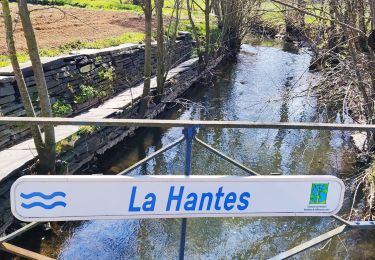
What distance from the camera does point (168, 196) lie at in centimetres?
271

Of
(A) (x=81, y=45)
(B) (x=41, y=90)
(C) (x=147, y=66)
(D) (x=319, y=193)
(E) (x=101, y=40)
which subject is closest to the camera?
(D) (x=319, y=193)

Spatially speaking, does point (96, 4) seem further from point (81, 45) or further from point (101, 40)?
point (81, 45)

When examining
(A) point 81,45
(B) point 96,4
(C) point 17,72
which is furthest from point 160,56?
(B) point 96,4

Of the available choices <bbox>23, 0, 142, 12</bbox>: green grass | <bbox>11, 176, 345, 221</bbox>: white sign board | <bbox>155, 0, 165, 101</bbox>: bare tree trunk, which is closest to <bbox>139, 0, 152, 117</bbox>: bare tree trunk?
<bbox>155, 0, 165, 101</bbox>: bare tree trunk

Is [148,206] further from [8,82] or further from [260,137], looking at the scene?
[260,137]

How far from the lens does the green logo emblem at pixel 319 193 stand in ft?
9.25

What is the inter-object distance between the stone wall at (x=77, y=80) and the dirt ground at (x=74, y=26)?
1.05m

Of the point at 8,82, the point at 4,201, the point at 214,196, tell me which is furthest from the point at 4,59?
the point at 214,196

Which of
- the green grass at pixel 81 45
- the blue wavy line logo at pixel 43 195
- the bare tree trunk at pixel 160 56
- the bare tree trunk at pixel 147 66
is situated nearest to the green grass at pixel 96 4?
the green grass at pixel 81 45

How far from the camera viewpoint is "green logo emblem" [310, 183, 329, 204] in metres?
2.82

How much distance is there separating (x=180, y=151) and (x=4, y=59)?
4126mm

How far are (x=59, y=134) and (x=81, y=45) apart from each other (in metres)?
4.38

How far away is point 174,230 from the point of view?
6953 mm

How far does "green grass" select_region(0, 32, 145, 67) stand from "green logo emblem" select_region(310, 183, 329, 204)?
704 cm
